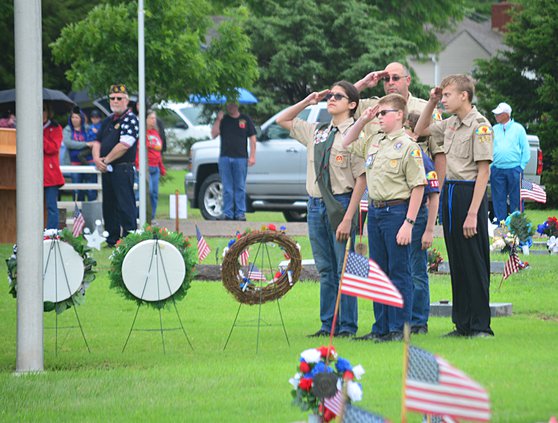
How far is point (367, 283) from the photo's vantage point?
832 centimetres

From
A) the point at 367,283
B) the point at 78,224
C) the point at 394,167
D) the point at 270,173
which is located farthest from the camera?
the point at 270,173

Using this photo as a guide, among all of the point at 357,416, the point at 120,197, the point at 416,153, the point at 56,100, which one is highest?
the point at 56,100

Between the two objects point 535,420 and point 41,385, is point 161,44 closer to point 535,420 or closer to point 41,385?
point 41,385

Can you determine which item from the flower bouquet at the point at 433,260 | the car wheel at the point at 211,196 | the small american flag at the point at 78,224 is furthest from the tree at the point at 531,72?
the flower bouquet at the point at 433,260

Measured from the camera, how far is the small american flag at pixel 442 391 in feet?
18.2

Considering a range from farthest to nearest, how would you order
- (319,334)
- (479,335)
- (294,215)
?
1. (294,215)
2. (319,334)
3. (479,335)

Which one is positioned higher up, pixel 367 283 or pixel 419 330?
pixel 367 283

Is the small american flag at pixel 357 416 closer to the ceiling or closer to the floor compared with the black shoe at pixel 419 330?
closer to the ceiling

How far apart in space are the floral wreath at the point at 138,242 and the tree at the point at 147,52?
1235cm

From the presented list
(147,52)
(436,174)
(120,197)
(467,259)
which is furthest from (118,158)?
(467,259)

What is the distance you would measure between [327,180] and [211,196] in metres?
16.4

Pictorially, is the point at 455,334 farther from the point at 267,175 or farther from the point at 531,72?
the point at 531,72

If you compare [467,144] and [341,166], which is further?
[341,166]

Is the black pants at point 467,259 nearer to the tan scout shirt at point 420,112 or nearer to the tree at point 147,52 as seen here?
the tan scout shirt at point 420,112
